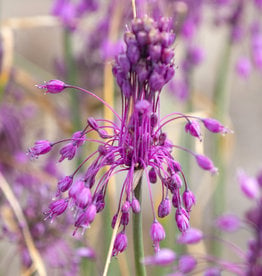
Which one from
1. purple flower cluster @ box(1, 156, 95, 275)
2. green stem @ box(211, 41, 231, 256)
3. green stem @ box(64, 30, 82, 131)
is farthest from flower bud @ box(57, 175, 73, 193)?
green stem @ box(211, 41, 231, 256)

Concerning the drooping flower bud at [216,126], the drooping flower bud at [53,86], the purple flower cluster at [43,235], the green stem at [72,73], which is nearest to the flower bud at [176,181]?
the drooping flower bud at [216,126]

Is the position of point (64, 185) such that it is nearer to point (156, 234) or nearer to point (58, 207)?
point (58, 207)

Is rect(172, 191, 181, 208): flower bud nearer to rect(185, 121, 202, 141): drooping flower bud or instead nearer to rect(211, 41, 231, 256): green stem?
rect(185, 121, 202, 141): drooping flower bud

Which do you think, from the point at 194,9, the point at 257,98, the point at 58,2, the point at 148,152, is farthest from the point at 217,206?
the point at 257,98

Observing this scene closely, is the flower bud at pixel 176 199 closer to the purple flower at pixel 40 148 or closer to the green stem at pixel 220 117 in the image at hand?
the purple flower at pixel 40 148

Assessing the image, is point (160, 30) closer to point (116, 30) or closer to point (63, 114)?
point (116, 30)

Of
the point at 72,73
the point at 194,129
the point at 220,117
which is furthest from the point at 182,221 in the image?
the point at 220,117
